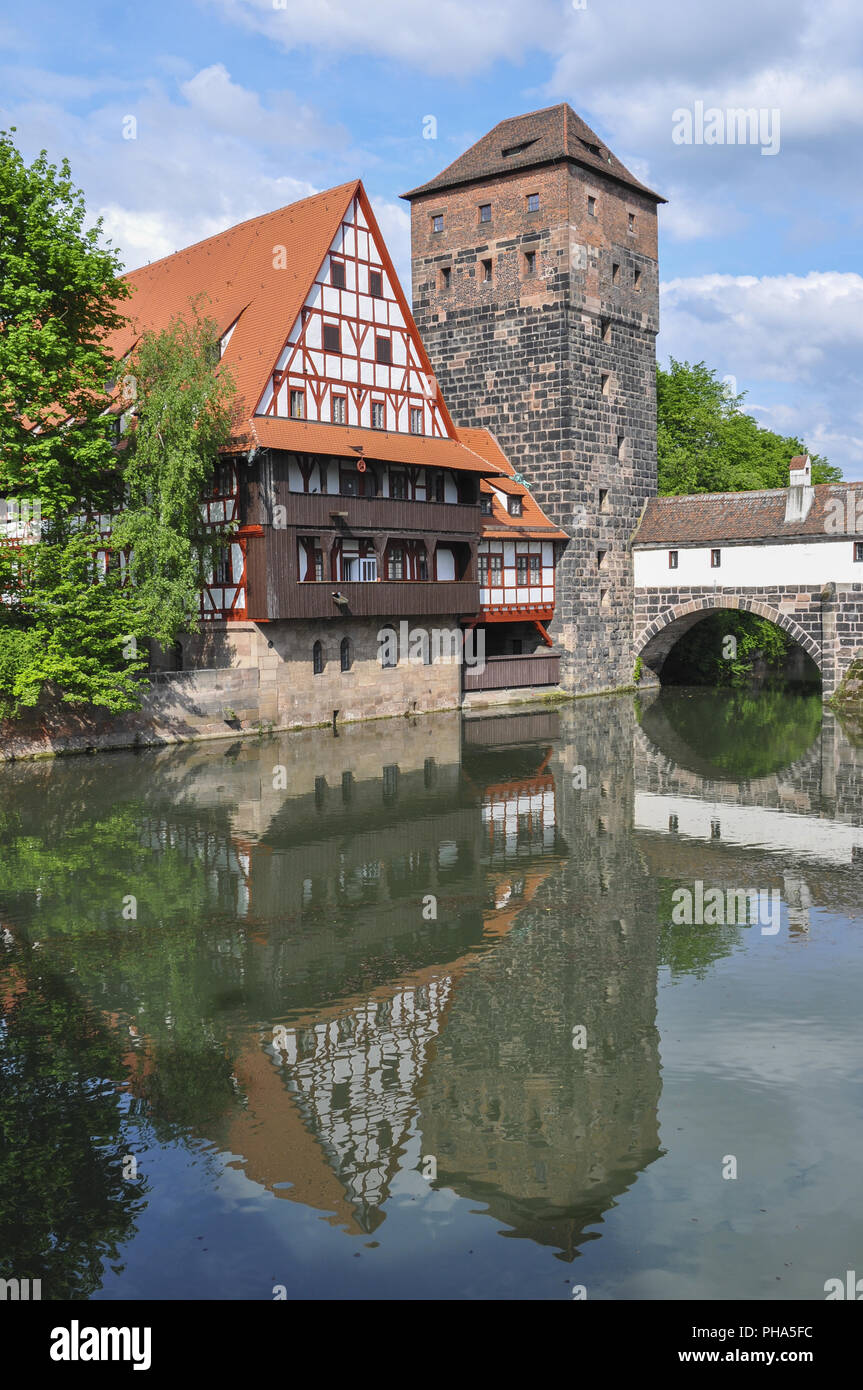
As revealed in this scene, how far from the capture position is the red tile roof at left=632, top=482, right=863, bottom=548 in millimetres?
44500

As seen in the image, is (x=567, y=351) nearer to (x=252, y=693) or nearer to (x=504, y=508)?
(x=504, y=508)

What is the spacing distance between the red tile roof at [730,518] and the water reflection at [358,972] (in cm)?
2097

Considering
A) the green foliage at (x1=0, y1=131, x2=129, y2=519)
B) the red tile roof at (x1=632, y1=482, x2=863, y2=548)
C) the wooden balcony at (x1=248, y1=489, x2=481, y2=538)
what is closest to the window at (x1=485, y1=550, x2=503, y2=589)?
the wooden balcony at (x1=248, y1=489, x2=481, y2=538)

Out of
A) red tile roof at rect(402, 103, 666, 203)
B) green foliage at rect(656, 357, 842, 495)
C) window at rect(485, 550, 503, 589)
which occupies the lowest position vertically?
window at rect(485, 550, 503, 589)

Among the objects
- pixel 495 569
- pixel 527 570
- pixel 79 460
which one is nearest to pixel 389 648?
pixel 495 569

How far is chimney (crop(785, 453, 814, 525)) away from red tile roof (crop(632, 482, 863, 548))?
0.20 m

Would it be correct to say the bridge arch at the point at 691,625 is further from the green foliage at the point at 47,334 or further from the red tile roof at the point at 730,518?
the green foliage at the point at 47,334

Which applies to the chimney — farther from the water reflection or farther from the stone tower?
the water reflection

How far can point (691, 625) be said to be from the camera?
5197cm

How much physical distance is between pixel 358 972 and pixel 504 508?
3386 centimetres

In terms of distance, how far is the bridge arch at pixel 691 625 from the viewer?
44750 mm

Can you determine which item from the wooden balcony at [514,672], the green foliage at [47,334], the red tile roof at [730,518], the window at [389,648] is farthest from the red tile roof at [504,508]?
the green foliage at [47,334]

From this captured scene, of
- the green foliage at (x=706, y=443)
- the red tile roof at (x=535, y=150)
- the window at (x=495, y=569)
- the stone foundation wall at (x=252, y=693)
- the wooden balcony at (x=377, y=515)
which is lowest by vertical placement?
the stone foundation wall at (x=252, y=693)
